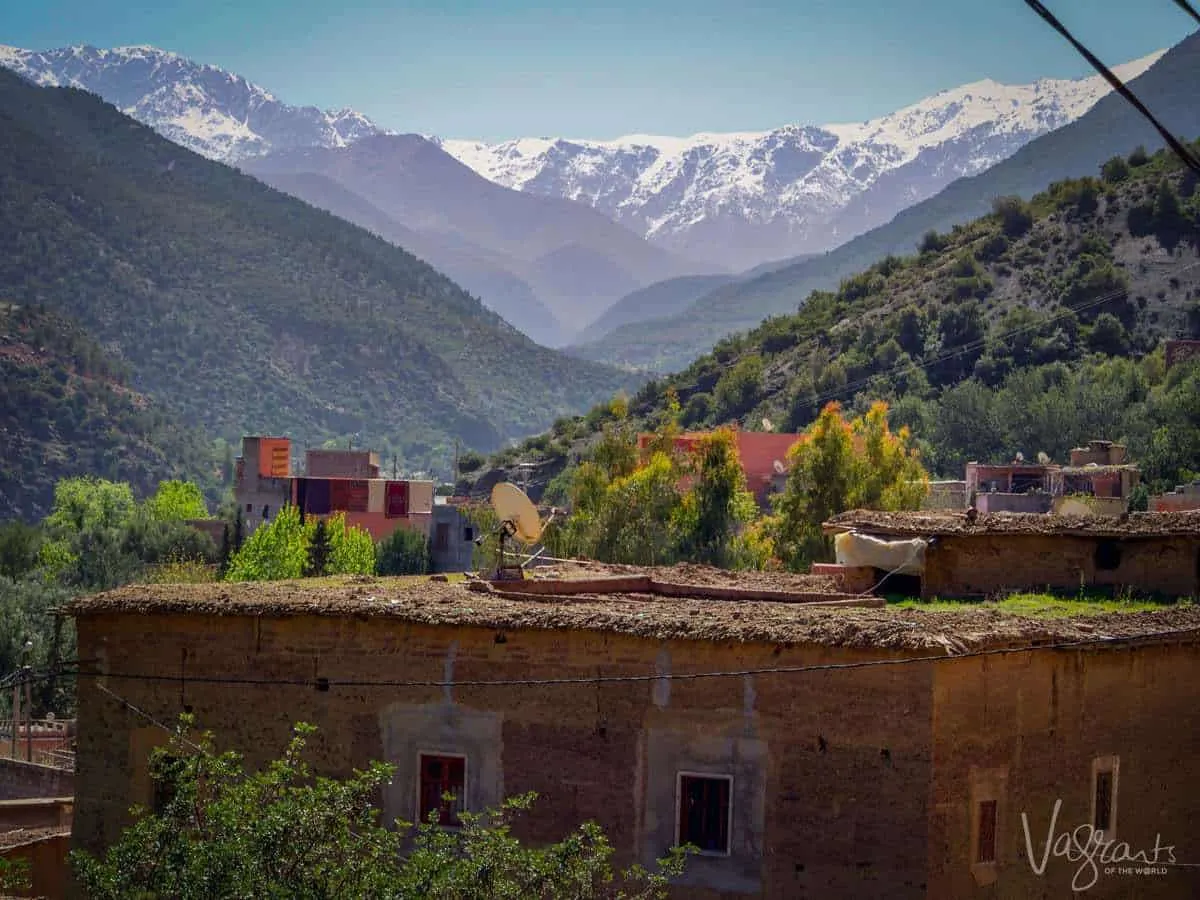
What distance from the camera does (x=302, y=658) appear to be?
20484 millimetres

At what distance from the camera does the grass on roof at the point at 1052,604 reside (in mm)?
21594

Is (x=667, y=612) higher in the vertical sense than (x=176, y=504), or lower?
lower

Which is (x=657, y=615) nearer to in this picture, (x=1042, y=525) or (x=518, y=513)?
(x=518, y=513)

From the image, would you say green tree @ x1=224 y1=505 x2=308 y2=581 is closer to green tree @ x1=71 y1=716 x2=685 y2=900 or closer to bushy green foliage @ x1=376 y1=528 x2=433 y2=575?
bushy green foliage @ x1=376 y1=528 x2=433 y2=575

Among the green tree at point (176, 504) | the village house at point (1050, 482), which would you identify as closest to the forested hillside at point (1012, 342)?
the village house at point (1050, 482)

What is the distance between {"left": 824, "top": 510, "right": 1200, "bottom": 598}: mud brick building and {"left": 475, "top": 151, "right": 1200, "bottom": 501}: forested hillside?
2095 inches

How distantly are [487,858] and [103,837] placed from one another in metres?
6.56

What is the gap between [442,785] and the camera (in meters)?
20.1

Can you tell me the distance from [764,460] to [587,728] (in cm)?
5692

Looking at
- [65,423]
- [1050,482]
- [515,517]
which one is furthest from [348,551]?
[65,423]

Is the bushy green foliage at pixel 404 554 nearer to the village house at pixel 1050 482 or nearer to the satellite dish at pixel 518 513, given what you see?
the village house at pixel 1050 482

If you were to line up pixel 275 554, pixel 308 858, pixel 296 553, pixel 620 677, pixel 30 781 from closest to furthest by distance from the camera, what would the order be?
pixel 308 858, pixel 620 677, pixel 30 781, pixel 296 553, pixel 275 554

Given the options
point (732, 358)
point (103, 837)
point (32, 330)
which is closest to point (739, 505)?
point (103, 837)

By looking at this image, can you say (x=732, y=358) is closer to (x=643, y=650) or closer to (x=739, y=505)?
(x=739, y=505)
